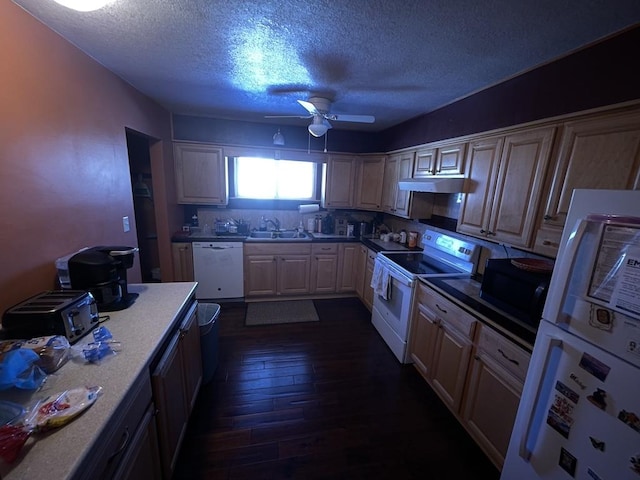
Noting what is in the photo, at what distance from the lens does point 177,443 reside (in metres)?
1.47

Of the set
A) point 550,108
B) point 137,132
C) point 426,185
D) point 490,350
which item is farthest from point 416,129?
point 137,132

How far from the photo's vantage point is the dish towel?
2.72 metres

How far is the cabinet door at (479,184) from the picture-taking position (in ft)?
6.23

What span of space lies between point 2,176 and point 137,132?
1.49 metres

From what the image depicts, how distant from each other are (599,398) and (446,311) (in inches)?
40.3

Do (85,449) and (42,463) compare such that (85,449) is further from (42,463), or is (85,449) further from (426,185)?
(426,185)

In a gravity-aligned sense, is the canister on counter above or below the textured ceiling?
below

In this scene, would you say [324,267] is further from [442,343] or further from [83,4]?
[83,4]

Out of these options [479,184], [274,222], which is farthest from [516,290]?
[274,222]

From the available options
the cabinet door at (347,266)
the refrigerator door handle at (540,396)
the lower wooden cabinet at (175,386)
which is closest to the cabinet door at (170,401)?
the lower wooden cabinet at (175,386)

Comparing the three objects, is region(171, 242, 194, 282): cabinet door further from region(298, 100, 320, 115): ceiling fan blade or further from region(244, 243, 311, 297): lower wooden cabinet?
region(298, 100, 320, 115): ceiling fan blade

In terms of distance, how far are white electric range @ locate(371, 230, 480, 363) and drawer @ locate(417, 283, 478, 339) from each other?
125mm

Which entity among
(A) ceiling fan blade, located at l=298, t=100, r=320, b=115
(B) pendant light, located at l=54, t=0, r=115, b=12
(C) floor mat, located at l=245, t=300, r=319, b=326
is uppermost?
(B) pendant light, located at l=54, t=0, r=115, b=12

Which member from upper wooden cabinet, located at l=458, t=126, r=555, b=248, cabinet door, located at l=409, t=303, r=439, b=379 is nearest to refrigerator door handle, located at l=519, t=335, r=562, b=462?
upper wooden cabinet, located at l=458, t=126, r=555, b=248
